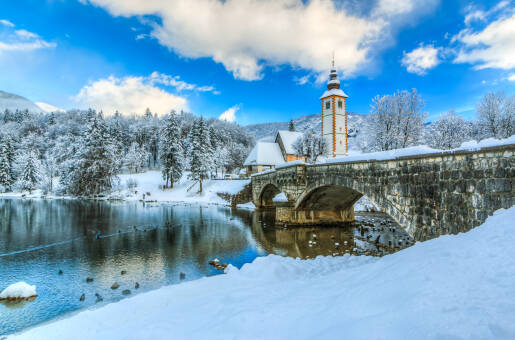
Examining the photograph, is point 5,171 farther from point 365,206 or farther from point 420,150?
point 420,150

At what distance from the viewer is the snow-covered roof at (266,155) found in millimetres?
50344

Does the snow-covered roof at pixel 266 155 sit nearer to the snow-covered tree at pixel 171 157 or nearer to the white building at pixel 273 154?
the white building at pixel 273 154

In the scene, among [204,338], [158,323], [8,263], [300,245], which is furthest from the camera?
[300,245]

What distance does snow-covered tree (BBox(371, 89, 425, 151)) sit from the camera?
30031 millimetres

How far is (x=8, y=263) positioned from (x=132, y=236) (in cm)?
662

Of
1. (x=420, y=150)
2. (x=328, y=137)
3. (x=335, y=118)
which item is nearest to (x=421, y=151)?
(x=420, y=150)

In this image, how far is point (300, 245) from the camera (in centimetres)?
1600

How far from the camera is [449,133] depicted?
117ft

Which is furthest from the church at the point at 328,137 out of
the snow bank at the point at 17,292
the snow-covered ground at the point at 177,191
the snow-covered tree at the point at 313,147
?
the snow bank at the point at 17,292

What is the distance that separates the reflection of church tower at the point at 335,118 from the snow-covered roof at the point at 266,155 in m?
9.82

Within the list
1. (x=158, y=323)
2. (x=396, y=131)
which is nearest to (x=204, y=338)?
(x=158, y=323)

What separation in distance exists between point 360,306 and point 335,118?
45658 millimetres

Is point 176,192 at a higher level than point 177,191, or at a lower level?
lower

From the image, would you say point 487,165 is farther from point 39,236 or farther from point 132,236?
point 39,236
